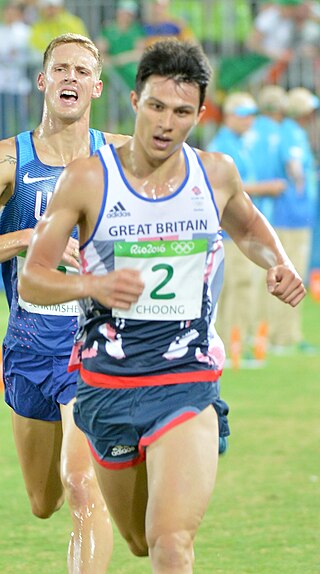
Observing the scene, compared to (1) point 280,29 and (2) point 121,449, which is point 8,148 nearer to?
(2) point 121,449

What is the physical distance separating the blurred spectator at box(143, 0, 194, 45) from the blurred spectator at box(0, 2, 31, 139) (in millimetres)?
1837

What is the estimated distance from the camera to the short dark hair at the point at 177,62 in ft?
14.3

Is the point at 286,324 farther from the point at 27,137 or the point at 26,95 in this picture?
the point at 27,137

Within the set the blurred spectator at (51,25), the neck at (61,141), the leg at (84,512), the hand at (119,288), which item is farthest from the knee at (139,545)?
the blurred spectator at (51,25)

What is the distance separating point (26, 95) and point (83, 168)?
13630 millimetres

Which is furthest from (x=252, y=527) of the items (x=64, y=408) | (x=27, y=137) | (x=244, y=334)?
(x=244, y=334)

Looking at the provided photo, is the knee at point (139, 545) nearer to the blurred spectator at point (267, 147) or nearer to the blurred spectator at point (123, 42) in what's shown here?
the blurred spectator at point (267, 147)

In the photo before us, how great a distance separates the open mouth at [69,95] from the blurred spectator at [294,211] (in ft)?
28.2

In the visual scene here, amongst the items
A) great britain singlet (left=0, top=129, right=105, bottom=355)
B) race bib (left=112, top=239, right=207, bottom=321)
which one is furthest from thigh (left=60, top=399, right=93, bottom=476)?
race bib (left=112, top=239, right=207, bottom=321)

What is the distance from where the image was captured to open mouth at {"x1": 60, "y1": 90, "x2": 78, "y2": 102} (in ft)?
18.3

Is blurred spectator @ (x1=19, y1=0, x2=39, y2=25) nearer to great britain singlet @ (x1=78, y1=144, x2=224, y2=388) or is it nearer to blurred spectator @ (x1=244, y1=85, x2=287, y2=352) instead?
blurred spectator @ (x1=244, y1=85, x2=287, y2=352)

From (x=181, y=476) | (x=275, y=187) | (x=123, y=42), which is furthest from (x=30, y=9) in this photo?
(x=181, y=476)

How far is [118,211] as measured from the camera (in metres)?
4.35

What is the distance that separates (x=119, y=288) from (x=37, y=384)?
1698mm
